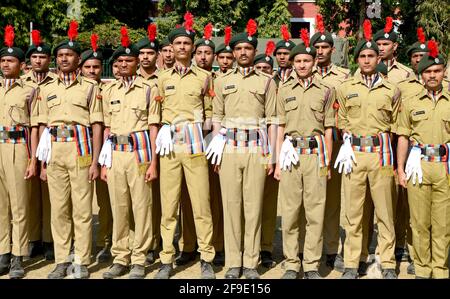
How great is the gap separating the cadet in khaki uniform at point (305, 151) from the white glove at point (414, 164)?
2.67 ft

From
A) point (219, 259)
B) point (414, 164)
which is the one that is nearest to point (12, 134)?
point (219, 259)

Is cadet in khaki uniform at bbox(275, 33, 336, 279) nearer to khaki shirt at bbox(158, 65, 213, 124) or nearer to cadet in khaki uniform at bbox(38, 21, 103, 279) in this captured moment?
khaki shirt at bbox(158, 65, 213, 124)

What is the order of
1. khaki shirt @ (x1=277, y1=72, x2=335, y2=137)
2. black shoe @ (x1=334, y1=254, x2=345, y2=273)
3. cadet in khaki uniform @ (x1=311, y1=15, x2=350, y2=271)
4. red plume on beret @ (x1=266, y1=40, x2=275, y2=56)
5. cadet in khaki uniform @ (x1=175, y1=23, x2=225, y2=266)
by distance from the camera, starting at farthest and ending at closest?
red plume on beret @ (x1=266, y1=40, x2=275, y2=56), cadet in khaki uniform @ (x1=175, y1=23, x2=225, y2=266), cadet in khaki uniform @ (x1=311, y1=15, x2=350, y2=271), black shoe @ (x1=334, y1=254, x2=345, y2=273), khaki shirt @ (x1=277, y1=72, x2=335, y2=137)

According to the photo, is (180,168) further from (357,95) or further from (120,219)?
(357,95)

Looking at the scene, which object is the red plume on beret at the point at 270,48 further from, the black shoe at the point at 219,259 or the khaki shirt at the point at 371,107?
the black shoe at the point at 219,259

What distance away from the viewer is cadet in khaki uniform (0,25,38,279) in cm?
657

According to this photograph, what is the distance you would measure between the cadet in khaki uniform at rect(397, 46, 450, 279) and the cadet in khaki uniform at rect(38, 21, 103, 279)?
3215 mm

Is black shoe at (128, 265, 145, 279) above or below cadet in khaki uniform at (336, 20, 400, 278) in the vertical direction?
below

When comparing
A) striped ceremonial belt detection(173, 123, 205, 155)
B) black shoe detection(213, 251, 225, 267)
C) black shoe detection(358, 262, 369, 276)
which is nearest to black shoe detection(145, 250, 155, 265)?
black shoe detection(213, 251, 225, 267)

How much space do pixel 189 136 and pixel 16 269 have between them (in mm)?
2367

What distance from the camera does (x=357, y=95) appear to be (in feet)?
20.7

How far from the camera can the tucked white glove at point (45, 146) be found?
254 inches
